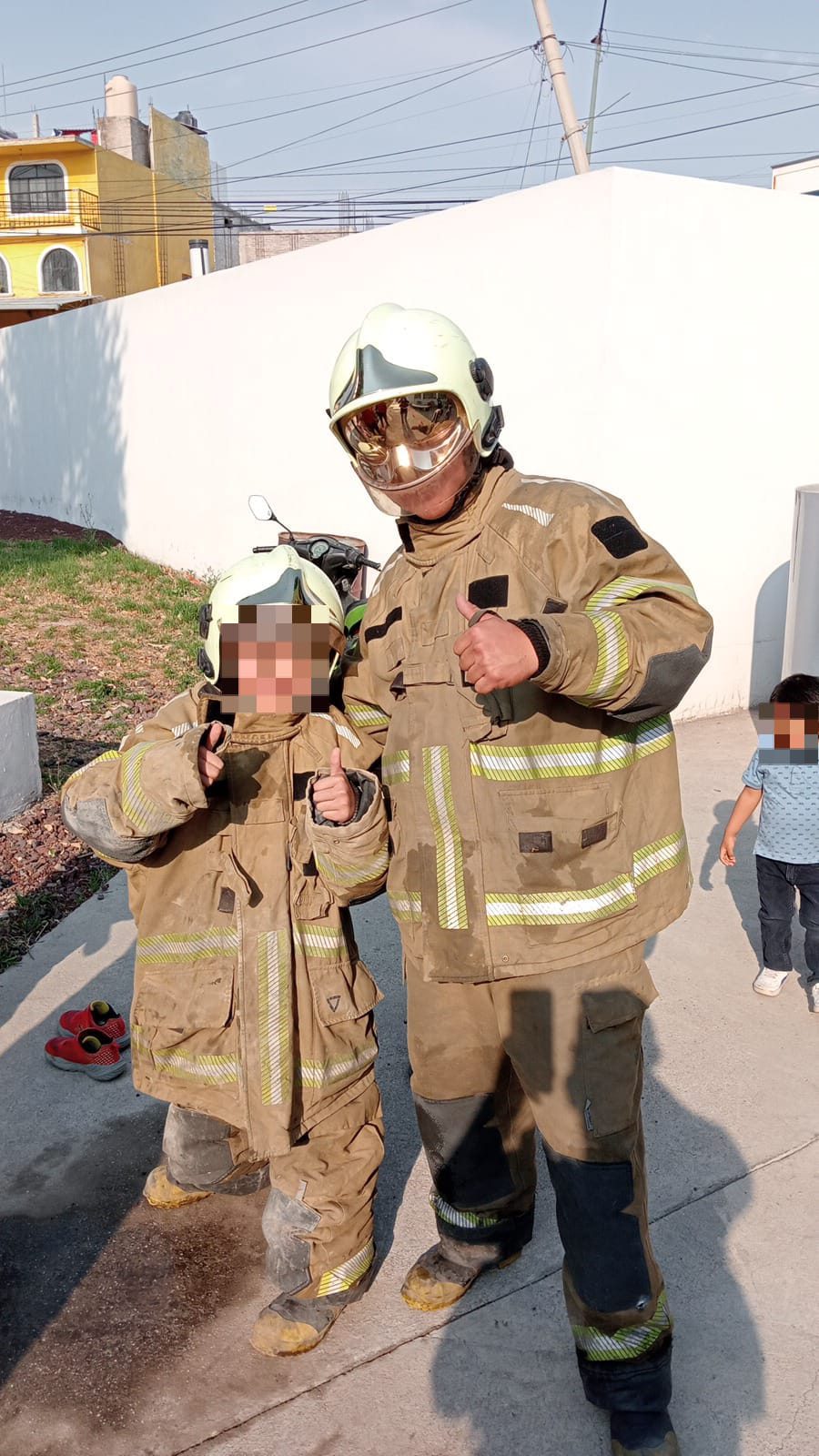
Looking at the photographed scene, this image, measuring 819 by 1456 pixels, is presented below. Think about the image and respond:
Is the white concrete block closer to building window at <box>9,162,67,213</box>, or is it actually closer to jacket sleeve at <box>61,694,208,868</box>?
jacket sleeve at <box>61,694,208,868</box>

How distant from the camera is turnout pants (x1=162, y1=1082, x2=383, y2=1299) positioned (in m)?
2.53

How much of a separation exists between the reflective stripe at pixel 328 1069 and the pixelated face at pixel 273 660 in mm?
761

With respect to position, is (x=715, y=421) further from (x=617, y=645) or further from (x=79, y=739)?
(x=617, y=645)

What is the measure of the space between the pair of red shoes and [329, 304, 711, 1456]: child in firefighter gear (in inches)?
68.2

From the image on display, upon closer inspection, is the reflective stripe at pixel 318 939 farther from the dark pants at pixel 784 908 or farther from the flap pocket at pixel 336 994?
the dark pants at pixel 784 908

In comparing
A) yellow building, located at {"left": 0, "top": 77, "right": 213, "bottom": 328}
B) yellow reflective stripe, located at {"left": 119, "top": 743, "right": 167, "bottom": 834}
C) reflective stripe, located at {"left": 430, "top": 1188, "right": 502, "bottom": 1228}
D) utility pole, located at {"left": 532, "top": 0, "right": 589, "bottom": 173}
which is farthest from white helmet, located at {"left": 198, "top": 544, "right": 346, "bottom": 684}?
yellow building, located at {"left": 0, "top": 77, "right": 213, "bottom": 328}

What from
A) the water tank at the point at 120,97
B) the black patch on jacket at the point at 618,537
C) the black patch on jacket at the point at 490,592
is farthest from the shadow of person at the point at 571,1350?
the water tank at the point at 120,97

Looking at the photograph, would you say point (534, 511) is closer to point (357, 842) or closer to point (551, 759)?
point (551, 759)

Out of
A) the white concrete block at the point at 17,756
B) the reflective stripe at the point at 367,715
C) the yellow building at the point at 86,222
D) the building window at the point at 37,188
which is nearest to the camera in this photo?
the reflective stripe at the point at 367,715

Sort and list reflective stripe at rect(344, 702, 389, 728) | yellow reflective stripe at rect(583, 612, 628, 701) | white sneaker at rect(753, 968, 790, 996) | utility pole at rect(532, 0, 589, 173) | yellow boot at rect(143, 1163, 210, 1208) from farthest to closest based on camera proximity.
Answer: utility pole at rect(532, 0, 589, 173)
white sneaker at rect(753, 968, 790, 996)
yellow boot at rect(143, 1163, 210, 1208)
reflective stripe at rect(344, 702, 389, 728)
yellow reflective stripe at rect(583, 612, 628, 701)

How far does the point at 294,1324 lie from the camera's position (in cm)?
251

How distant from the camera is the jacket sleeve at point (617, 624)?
1.87 metres

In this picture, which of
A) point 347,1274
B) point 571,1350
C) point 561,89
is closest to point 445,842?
point 347,1274

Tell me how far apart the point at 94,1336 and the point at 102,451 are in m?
12.9
